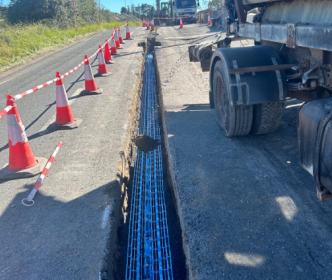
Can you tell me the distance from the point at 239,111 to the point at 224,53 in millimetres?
749

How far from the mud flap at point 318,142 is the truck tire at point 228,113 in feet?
4.79

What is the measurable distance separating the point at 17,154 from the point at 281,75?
3360 mm

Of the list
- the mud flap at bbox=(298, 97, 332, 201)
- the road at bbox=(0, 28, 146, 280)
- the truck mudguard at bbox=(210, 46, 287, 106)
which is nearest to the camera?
the mud flap at bbox=(298, 97, 332, 201)

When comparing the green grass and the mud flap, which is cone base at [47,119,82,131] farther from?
the green grass

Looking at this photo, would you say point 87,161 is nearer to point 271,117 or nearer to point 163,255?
point 163,255

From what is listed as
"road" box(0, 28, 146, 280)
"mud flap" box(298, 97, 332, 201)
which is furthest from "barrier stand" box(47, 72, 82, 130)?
"mud flap" box(298, 97, 332, 201)

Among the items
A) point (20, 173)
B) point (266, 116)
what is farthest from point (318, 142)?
point (20, 173)

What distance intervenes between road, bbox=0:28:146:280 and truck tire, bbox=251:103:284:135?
1.91 metres

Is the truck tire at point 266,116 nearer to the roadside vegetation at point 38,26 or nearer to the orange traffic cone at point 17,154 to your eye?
the orange traffic cone at point 17,154

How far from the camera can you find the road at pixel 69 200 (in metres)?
2.70

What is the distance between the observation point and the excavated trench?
316cm

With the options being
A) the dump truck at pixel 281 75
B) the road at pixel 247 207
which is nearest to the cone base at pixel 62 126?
the road at pixel 247 207

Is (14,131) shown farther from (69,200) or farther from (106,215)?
(106,215)

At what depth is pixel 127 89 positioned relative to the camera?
27.0 ft
